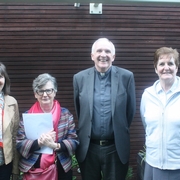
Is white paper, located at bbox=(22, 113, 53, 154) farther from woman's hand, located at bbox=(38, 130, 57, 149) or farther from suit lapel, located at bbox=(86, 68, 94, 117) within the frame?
suit lapel, located at bbox=(86, 68, 94, 117)

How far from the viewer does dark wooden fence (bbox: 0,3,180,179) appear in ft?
14.8

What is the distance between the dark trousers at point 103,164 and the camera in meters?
3.05

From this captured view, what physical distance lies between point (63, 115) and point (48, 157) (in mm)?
435

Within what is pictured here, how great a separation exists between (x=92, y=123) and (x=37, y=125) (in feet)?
1.78

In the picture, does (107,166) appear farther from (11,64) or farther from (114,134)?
(11,64)

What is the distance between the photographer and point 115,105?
300 cm

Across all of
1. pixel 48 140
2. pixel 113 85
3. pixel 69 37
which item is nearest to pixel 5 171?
pixel 48 140

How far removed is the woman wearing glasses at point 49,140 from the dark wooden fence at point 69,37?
164 cm

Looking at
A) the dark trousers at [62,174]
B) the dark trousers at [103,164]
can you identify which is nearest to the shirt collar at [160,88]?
the dark trousers at [103,164]

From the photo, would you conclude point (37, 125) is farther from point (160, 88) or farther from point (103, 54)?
point (160, 88)

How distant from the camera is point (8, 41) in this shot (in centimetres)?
451

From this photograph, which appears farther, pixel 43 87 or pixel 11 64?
pixel 11 64

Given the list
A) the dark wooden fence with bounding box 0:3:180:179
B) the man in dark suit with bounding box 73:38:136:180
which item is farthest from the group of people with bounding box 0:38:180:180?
the dark wooden fence with bounding box 0:3:180:179

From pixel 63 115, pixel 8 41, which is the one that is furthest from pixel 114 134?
pixel 8 41
